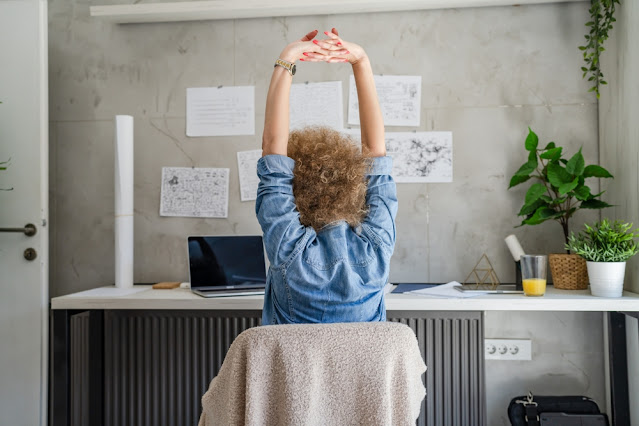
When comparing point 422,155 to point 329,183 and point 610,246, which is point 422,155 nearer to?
point 610,246

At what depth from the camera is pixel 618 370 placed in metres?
1.88

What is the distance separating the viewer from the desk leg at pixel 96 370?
1910 mm

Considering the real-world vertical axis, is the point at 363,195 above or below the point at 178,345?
above

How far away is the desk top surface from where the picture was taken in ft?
5.24

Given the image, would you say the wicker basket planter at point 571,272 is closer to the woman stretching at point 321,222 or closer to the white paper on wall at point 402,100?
the white paper on wall at point 402,100

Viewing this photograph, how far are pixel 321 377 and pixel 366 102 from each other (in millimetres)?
646

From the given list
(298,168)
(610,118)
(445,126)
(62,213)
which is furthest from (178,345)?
(610,118)

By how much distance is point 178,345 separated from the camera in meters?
1.96

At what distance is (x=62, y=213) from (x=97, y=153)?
32 cm

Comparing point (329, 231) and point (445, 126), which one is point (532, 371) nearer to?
point (445, 126)

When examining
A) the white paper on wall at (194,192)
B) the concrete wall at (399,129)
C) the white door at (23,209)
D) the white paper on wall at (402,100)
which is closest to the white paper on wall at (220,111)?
the concrete wall at (399,129)

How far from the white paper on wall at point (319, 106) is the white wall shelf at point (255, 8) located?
32cm

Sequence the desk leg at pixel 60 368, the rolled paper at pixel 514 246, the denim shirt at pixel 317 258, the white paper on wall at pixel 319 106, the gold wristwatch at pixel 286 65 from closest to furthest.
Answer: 1. the denim shirt at pixel 317 258
2. the gold wristwatch at pixel 286 65
3. the desk leg at pixel 60 368
4. the rolled paper at pixel 514 246
5. the white paper on wall at pixel 319 106

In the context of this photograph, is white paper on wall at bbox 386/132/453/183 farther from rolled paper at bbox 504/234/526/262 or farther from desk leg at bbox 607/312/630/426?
desk leg at bbox 607/312/630/426
